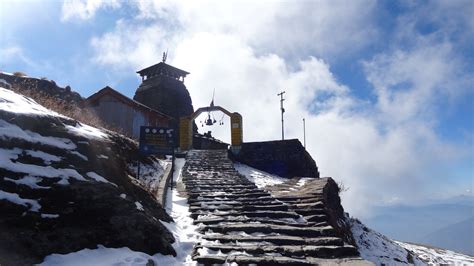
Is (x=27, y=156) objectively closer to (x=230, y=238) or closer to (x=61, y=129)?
(x=61, y=129)

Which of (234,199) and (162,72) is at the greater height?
(162,72)

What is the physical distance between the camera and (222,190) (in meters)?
11.1

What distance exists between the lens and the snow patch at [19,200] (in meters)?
5.01

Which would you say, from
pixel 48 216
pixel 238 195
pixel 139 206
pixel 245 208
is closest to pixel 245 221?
pixel 245 208

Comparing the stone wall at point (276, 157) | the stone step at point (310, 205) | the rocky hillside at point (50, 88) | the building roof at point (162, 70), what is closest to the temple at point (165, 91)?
the building roof at point (162, 70)

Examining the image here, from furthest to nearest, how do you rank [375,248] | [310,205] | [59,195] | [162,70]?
[162,70] < [375,248] < [310,205] < [59,195]

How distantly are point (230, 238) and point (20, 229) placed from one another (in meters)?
3.65

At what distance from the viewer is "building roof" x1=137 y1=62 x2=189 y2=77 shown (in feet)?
150

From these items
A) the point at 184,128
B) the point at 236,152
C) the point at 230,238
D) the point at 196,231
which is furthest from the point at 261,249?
the point at 184,128

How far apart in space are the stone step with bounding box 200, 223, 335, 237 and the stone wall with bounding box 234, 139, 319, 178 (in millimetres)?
12654

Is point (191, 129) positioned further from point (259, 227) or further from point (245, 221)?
point (259, 227)

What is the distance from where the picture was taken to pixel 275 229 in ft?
24.4

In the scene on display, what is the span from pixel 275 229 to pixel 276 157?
522 inches

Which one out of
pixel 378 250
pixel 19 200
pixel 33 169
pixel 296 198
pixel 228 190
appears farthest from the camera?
pixel 378 250
